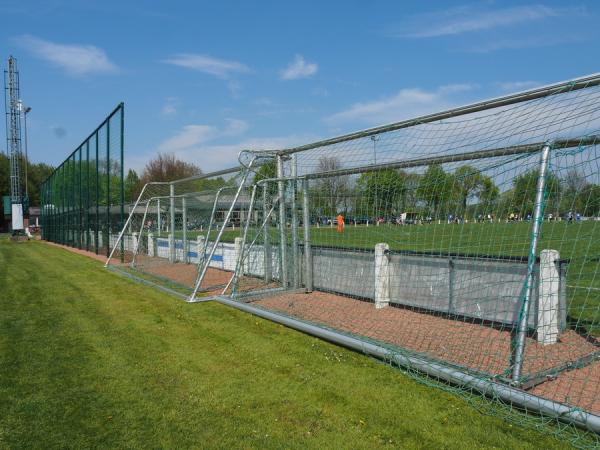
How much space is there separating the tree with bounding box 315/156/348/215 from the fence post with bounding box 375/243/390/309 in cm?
131

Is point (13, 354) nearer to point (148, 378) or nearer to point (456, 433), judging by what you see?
point (148, 378)

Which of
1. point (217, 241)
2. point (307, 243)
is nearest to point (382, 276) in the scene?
point (307, 243)

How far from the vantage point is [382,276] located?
23.2 feet

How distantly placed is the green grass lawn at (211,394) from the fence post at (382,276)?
1662 millimetres

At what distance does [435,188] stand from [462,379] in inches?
109

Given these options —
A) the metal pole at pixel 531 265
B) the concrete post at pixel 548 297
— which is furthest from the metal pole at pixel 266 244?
the metal pole at pixel 531 265

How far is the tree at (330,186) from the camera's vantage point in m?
7.75

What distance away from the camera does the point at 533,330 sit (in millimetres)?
5551

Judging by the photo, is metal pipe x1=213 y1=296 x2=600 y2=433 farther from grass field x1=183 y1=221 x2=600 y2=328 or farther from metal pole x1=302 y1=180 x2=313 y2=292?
metal pole x1=302 y1=180 x2=313 y2=292

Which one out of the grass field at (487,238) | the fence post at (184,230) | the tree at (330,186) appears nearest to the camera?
→ the grass field at (487,238)

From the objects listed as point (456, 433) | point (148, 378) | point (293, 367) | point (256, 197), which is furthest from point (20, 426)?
point (256, 197)

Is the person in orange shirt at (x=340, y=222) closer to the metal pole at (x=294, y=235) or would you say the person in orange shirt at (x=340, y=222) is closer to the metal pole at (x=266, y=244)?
the metal pole at (x=294, y=235)

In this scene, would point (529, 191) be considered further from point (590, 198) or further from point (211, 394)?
point (211, 394)

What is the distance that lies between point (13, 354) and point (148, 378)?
6.01 feet
